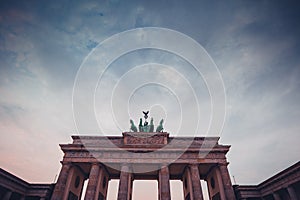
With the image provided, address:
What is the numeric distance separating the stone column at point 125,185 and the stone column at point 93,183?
3571mm

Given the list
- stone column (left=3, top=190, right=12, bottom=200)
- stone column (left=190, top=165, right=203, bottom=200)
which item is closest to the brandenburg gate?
stone column (left=190, top=165, right=203, bottom=200)

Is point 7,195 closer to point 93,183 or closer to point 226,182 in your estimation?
point 93,183

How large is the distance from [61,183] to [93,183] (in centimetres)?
450

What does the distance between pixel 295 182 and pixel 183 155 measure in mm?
13634

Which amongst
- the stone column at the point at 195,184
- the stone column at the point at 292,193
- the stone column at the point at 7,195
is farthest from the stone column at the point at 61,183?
the stone column at the point at 292,193

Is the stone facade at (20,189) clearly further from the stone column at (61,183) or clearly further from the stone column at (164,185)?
the stone column at (164,185)

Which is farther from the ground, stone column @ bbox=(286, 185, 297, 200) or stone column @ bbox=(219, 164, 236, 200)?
stone column @ bbox=(219, 164, 236, 200)

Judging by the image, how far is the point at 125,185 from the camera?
2455 centimetres

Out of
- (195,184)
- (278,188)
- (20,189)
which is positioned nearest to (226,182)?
(195,184)

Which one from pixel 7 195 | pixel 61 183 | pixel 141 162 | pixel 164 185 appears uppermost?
pixel 141 162

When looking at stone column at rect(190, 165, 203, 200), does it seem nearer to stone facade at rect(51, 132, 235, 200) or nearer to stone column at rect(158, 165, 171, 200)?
stone facade at rect(51, 132, 235, 200)

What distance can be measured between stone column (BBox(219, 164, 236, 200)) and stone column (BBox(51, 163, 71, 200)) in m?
22.5

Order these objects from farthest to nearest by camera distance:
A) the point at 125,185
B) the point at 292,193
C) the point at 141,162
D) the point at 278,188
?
the point at 141,162 → the point at 125,185 → the point at 278,188 → the point at 292,193

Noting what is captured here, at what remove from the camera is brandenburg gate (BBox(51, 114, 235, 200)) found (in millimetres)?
24786
